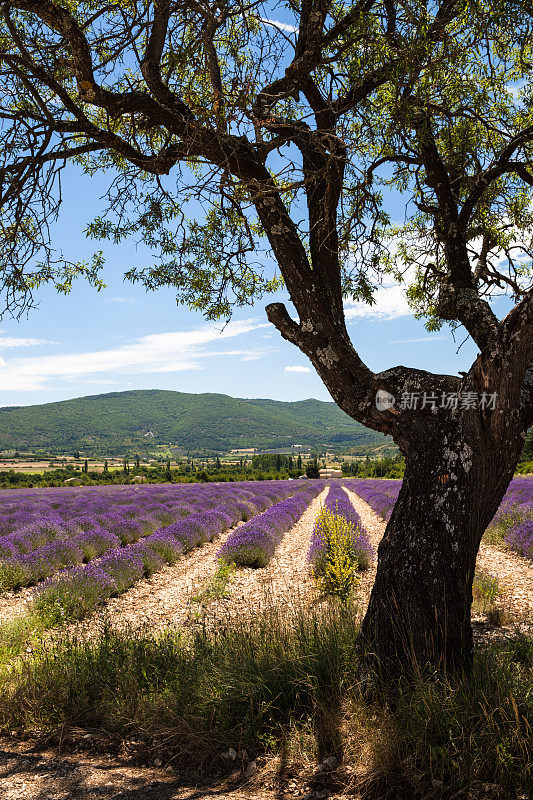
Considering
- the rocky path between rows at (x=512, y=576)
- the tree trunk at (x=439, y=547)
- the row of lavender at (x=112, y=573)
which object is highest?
the tree trunk at (x=439, y=547)

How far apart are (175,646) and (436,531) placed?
8.75 ft

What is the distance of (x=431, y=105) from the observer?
4762mm

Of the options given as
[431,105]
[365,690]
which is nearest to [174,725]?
[365,690]

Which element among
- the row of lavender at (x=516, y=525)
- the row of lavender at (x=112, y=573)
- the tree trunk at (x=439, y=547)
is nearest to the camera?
the tree trunk at (x=439, y=547)

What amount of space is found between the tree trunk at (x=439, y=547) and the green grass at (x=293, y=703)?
24cm

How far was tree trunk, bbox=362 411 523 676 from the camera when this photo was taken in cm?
308

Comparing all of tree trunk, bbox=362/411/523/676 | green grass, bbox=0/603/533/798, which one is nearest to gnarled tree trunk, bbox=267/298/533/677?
tree trunk, bbox=362/411/523/676

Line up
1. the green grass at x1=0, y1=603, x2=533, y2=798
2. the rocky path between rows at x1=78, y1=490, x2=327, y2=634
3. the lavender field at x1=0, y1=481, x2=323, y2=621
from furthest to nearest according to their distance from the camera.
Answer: the lavender field at x1=0, y1=481, x2=323, y2=621
the rocky path between rows at x1=78, y1=490, x2=327, y2=634
the green grass at x1=0, y1=603, x2=533, y2=798

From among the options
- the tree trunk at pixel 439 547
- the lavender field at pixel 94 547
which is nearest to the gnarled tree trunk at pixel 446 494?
the tree trunk at pixel 439 547

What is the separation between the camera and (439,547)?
312 cm

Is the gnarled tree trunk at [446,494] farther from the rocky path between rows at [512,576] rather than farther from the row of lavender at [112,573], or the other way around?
the row of lavender at [112,573]

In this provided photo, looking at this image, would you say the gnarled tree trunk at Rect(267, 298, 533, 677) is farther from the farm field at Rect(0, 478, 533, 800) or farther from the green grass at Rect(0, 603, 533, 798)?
the farm field at Rect(0, 478, 533, 800)

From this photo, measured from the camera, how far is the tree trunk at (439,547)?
10.1ft

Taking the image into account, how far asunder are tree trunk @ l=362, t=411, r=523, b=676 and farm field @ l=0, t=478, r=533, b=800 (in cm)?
106
